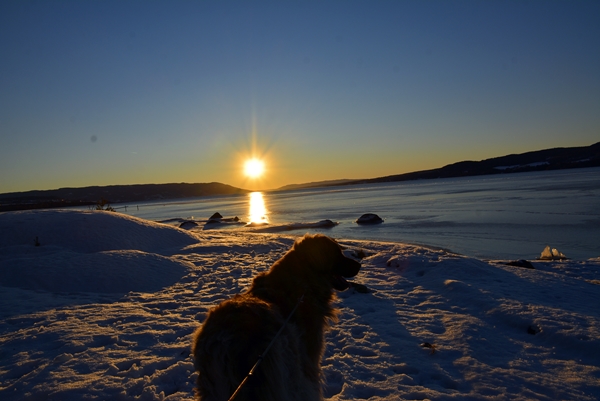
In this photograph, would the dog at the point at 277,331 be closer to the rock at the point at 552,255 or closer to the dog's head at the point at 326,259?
the dog's head at the point at 326,259

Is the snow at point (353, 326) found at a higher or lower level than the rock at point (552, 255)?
higher

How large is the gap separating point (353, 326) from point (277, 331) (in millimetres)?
3824

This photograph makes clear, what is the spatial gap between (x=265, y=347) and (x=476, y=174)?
15493cm

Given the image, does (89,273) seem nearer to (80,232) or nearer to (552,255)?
(80,232)

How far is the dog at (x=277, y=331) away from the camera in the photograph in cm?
246

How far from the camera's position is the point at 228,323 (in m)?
2.54

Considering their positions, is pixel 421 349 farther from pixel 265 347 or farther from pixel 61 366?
pixel 61 366

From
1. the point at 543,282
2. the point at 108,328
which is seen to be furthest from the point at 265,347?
the point at 543,282

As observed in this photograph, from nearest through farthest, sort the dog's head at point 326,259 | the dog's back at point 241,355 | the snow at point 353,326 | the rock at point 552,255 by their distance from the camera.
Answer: the dog's back at point 241,355
the dog's head at point 326,259
the snow at point 353,326
the rock at point 552,255

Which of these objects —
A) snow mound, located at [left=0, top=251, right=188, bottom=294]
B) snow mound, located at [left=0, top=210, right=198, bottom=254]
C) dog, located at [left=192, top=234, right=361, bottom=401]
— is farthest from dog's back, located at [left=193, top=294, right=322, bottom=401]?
snow mound, located at [left=0, top=210, right=198, bottom=254]

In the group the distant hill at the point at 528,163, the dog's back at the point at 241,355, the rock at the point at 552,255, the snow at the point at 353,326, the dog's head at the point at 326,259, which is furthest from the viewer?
the distant hill at the point at 528,163

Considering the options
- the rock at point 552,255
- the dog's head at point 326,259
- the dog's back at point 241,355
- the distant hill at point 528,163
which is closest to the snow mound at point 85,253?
the dog's head at point 326,259

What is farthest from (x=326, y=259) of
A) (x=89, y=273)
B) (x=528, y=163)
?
(x=528, y=163)

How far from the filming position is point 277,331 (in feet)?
9.01
